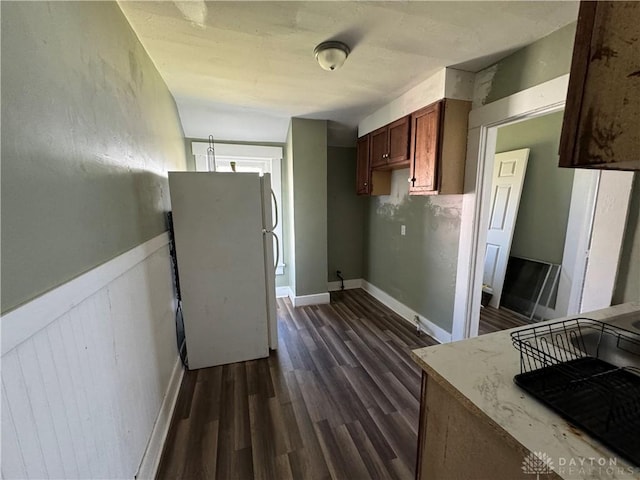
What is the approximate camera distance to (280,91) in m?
2.38

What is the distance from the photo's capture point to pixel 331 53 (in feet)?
5.38

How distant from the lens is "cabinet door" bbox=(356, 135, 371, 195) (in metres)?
3.32

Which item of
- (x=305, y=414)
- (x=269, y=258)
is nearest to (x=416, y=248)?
(x=269, y=258)

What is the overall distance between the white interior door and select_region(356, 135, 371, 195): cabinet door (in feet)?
4.96

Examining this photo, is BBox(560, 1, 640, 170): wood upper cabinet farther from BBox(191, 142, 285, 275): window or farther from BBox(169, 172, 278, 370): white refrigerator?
BBox(191, 142, 285, 275): window

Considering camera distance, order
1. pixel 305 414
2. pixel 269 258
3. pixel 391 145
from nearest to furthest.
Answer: pixel 305 414
pixel 269 258
pixel 391 145

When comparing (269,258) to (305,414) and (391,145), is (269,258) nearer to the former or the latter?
(305,414)

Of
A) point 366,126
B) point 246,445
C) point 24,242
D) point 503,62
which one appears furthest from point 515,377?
point 366,126

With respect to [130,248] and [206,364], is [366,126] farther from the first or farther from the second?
[206,364]

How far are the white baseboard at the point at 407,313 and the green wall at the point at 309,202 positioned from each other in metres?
0.78

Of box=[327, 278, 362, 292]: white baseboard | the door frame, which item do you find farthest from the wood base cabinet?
box=[327, 278, 362, 292]: white baseboard

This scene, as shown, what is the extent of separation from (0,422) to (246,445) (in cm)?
128

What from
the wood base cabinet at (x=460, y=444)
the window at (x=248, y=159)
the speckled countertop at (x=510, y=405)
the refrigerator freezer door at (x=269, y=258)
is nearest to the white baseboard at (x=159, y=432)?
the refrigerator freezer door at (x=269, y=258)

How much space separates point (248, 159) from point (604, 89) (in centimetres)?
353
